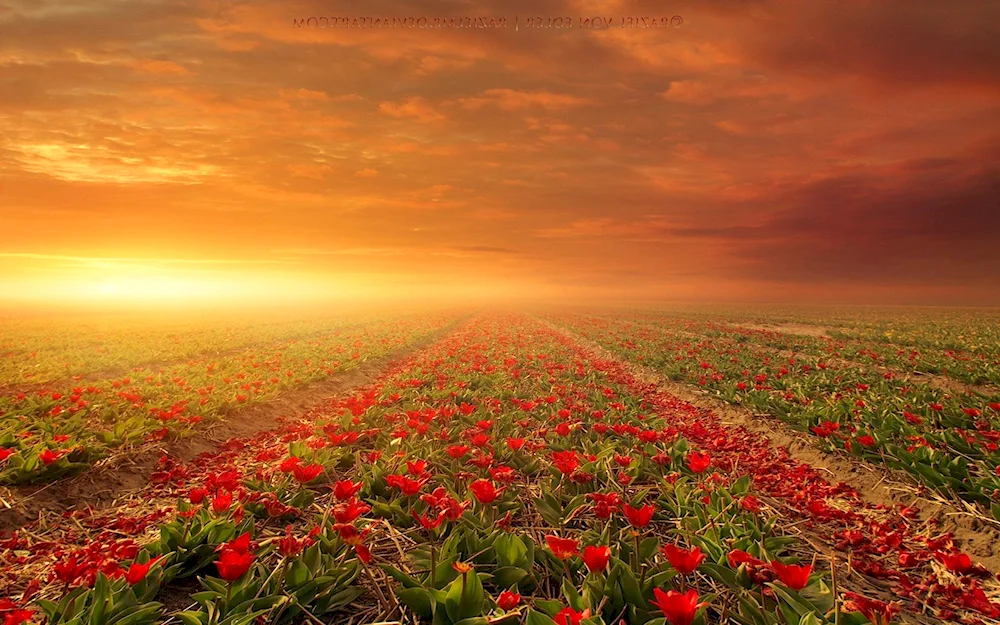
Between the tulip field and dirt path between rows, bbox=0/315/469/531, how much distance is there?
0.03 metres

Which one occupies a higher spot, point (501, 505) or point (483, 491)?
point (483, 491)

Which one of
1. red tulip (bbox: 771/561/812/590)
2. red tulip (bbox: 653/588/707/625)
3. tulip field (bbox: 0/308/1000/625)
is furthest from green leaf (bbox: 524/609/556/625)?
red tulip (bbox: 771/561/812/590)

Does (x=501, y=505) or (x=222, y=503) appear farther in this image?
(x=501, y=505)

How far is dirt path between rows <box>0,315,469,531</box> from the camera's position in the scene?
4746 mm

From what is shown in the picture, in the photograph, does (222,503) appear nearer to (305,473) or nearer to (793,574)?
(305,473)

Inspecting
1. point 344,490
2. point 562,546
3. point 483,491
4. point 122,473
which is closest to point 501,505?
point 483,491

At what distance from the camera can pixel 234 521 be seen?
3512mm

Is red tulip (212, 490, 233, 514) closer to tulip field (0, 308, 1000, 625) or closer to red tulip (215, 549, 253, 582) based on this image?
tulip field (0, 308, 1000, 625)

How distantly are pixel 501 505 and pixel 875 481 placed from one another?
15.8 ft

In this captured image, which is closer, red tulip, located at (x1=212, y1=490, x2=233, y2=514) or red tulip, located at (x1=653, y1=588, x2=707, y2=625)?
red tulip, located at (x1=653, y1=588, x2=707, y2=625)

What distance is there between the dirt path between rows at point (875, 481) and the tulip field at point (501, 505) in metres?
0.03

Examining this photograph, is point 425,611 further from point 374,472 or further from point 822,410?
point 822,410

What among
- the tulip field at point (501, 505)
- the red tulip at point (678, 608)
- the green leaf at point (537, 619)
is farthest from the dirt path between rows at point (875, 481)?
the green leaf at point (537, 619)

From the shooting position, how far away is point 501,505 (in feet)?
13.6
